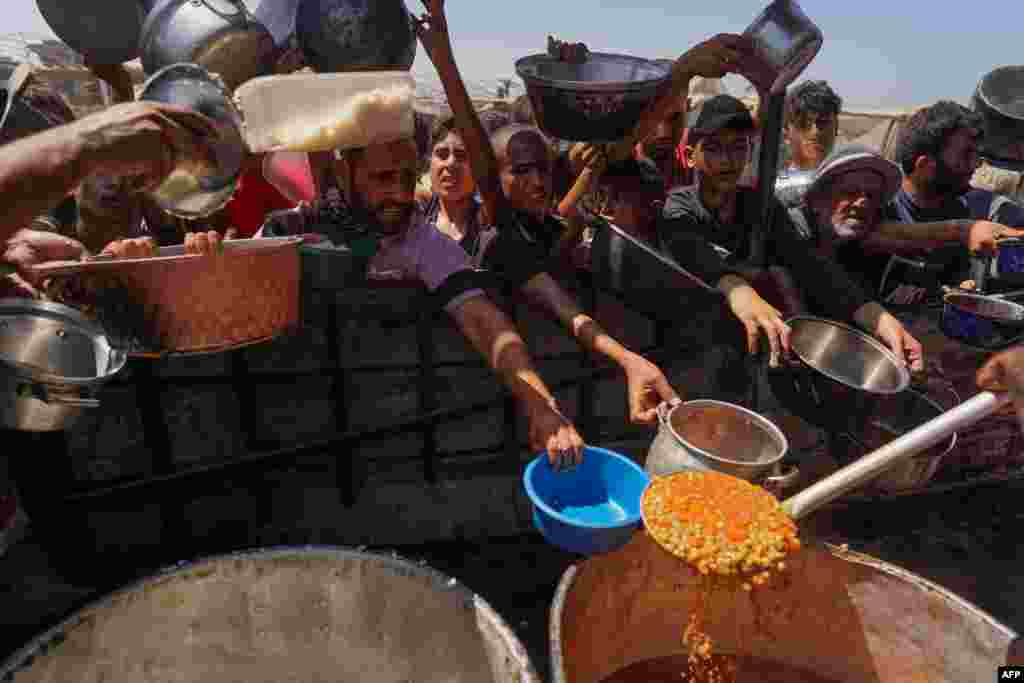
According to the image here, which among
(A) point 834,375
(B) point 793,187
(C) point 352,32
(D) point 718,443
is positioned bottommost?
(D) point 718,443

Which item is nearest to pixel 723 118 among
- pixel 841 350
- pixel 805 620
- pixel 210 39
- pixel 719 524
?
pixel 841 350

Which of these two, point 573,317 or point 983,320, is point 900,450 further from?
point 983,320

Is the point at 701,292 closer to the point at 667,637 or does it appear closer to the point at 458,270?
the point at 458,270

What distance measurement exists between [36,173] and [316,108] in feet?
3.43

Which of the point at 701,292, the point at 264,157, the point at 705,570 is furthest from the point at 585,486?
the point at 264,157

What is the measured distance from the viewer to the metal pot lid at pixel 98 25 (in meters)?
4.36

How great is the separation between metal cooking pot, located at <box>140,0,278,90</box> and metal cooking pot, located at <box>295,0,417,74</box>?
261mm

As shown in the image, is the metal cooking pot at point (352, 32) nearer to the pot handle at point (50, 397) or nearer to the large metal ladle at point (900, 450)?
the pot handle at point (50, 397)

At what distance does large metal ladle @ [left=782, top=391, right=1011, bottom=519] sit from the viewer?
6.95ft

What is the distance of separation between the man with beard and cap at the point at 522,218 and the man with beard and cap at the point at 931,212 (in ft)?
6.04

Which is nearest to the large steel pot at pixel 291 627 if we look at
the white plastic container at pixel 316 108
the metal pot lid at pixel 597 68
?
the white plastic container at pixel 316 108

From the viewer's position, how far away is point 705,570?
1.94 meters

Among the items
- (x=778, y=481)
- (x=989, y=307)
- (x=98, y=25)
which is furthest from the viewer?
(x=98, y=25)

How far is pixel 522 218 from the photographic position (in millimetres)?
3473
